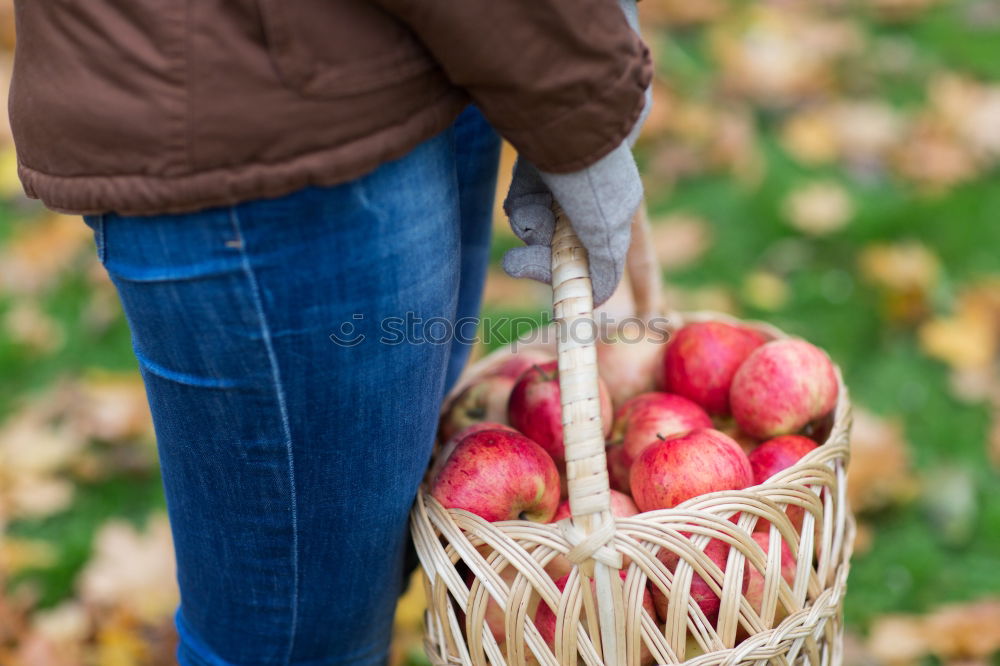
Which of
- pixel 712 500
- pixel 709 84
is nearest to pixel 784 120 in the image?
pixel 709 84

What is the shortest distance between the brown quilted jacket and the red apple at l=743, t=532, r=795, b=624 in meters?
0.50

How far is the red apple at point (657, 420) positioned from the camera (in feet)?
3.61

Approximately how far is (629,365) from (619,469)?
21cm

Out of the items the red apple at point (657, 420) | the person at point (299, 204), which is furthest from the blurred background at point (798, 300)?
the person at point (299, 204)

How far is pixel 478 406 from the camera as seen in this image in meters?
1.22

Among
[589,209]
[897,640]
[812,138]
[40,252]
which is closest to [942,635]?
[897,640]

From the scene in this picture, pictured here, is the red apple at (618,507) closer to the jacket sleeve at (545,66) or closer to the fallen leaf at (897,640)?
the jacket sleeve at (545,66)

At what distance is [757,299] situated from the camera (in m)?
1.99

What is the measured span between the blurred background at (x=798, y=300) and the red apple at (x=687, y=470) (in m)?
0.54

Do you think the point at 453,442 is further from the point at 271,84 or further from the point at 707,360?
the point at 271,84

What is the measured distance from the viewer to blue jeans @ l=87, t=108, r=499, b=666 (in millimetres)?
737

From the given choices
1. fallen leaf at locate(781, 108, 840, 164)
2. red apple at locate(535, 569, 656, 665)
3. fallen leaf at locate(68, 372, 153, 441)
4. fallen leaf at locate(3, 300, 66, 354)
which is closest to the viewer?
red apple at locate(535, 569, 656, 665)

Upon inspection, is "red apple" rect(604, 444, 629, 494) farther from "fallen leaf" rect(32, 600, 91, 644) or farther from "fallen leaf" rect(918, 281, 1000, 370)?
"fallen leaf" rect(918, 281, 1000, 370)

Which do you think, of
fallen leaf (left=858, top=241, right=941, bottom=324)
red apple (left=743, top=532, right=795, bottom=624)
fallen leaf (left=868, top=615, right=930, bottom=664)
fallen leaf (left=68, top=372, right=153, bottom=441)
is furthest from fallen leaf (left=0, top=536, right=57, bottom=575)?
fallen leaf (left=858, top=241, right=941, bottom=324)
